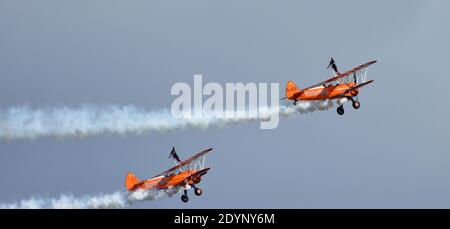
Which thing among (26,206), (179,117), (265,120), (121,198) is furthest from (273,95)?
(26,206)

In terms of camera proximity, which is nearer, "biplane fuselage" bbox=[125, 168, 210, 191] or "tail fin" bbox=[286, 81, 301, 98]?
"tail fin" bbox=[286, 81, 301, 98]

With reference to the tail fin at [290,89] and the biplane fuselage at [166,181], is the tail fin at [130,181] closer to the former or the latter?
the biplane fuselage at [166,181]

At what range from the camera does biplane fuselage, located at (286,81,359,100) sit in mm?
80250

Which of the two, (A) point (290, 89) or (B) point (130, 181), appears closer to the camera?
(A) point (290, 89)

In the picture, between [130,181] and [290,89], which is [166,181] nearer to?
[130,181]

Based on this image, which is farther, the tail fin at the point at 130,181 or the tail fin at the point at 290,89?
the tail fin at the point at 130,181

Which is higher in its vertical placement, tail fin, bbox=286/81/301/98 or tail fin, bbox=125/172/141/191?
tail fin, bbox=286/81/301/98

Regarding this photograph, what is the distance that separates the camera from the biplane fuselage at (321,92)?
3159 inches

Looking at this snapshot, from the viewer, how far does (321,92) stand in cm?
8075

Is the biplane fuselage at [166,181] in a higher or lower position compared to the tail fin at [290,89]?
lower

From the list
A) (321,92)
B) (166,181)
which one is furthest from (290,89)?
(166,181)

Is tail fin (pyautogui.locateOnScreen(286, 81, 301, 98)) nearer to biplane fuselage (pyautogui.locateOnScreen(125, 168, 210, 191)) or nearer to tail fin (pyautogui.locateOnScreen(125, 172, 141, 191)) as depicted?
biplane fuselage (pyautogui.locateOnScreen(125, 168, 210, 191))
